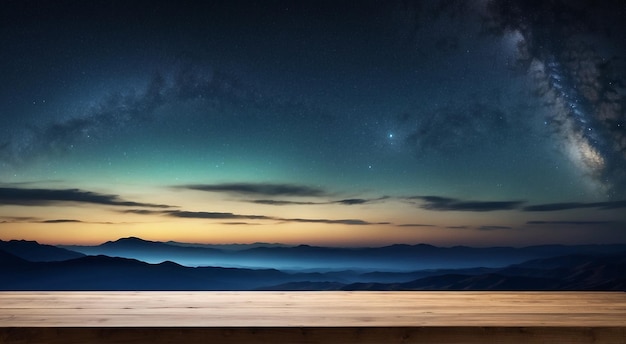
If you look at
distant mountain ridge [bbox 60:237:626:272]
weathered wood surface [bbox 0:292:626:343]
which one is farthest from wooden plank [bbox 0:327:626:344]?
distant mountain ridge [bbox 60:237:626:272]

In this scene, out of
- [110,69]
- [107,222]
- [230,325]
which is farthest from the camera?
[107,222]

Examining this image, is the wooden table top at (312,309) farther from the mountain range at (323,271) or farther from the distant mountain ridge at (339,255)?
the distant mountain ridge at (339,255)

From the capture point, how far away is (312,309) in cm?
343

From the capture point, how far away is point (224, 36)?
9.39 meters

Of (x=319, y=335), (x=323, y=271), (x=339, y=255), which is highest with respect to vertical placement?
(x=339, y=255)

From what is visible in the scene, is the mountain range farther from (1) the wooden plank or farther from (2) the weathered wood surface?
(1) the wooden plank

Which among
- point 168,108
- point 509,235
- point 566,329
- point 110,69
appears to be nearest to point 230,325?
point 566,329

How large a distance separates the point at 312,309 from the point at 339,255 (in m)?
11.5

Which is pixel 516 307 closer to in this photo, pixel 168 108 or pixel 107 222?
pixel 168 108

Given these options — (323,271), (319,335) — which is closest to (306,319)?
(319,335)

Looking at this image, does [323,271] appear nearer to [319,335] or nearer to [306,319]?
[306,319]

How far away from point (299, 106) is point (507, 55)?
9.90 feet

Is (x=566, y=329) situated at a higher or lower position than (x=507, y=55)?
lower

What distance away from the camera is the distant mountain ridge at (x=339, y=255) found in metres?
12.8
